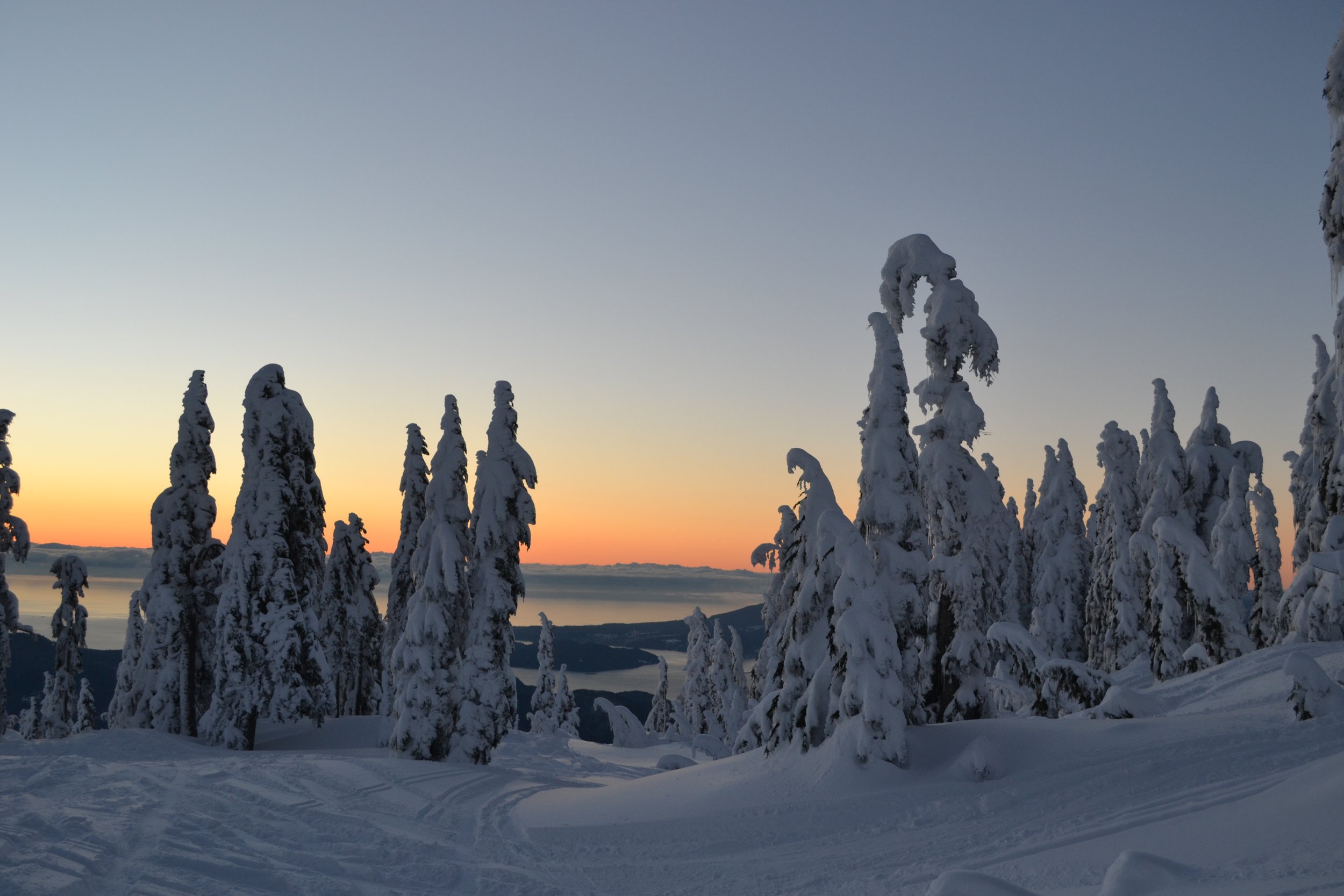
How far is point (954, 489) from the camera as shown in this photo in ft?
62.8

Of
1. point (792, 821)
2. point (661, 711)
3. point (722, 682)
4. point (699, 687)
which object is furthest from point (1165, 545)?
point (661, 711)

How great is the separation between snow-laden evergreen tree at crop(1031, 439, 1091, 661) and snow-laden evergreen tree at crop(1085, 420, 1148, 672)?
0.69 meters

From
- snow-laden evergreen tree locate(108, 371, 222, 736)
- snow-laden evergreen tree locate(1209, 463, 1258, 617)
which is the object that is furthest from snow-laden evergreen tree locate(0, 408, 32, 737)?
snow-laden evergreen tree locate(1209, 463, 1258, 617)

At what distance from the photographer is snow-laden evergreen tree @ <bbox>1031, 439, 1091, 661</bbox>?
45.0 m

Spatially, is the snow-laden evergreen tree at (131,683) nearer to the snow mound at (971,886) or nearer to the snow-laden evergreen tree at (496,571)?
→ the snow-laden evergreen tree at (496,571)

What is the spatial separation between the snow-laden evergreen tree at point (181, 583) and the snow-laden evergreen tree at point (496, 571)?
13.7m

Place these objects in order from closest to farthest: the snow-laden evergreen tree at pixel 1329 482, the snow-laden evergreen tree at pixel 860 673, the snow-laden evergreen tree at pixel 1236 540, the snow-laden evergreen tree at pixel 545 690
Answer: the snow-laden evergreen tree at pixel 1329 482
the snow-laden evergreen tree at pixel 860 673
the snow-laden evergreen tree at pixel 1236 540
the snow-laden evergreen tree at pixel 545 690

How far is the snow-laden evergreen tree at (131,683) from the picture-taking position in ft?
107

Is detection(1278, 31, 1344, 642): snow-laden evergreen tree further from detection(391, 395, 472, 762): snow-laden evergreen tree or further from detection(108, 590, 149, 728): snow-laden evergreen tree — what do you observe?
detection(108, 590, 149, 728): snow-laden evergreen tree

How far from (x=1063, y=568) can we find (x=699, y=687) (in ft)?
87.3

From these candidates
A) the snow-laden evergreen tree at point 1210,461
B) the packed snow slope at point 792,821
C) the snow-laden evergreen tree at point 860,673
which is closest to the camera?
the packed snow slope at point 792,821

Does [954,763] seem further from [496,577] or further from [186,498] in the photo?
[186,498]

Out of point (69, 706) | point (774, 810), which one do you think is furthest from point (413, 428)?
point (774, 810)

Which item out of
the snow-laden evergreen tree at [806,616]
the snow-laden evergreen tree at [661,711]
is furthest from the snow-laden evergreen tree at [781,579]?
the snow-laden evergreen tree at [661,711]
